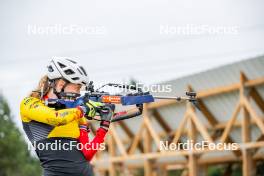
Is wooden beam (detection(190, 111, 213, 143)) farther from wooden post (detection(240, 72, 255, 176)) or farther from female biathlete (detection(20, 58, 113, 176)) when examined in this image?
female biathlete (detection(20, 58, 113, 176))

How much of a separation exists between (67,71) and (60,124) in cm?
73

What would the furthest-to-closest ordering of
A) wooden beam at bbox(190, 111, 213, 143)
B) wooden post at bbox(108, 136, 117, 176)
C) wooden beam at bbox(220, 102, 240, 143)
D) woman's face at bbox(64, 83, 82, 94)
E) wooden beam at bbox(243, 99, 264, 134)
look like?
wooden post at bbox(108, 136, 117, 176), wooden beam at bbox(190, 111, 213, 143), wooden beam at bbox(220, 102, 240, 143), wooden beam at bbox(243, 99, 264, 134), woman's face at bbox(64, 83, 82, 94)

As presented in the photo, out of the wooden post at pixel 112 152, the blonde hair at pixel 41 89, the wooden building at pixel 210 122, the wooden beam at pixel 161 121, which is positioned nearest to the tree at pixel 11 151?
the wooden post at pixel 112 152

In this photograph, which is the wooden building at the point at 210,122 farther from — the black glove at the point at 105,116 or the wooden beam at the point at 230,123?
the black glove at the point at 105,116

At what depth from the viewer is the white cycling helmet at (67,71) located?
371 inches

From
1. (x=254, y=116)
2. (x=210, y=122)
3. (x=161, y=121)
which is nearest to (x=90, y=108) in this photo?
(x=254, y=116)

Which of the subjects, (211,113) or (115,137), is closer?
(211,113)

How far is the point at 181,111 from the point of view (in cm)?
2481

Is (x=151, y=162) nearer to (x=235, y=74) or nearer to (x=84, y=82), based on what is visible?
(x=235, y=74)

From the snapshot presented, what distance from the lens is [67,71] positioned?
30.9 ft

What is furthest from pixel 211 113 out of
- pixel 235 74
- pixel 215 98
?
pixel 235 74

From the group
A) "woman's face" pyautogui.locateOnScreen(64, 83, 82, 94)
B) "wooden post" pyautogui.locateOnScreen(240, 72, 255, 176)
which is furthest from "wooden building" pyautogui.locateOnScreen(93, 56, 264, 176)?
"woman's face" pyautogui.locateOnScreen(64, 83, 82, 94)

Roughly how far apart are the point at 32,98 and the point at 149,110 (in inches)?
666

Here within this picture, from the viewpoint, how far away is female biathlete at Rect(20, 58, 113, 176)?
9289 millimetres
